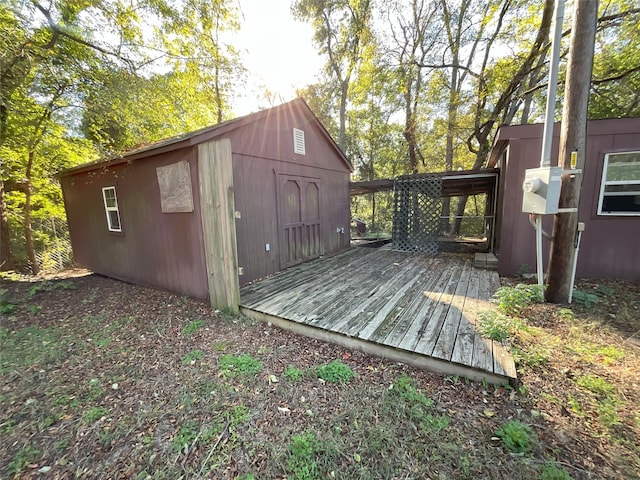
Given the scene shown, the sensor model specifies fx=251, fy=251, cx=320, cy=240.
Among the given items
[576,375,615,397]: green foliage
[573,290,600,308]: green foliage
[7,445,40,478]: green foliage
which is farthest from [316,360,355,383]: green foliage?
[573,290,600,308]: green foliage

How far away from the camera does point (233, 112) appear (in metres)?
12.8

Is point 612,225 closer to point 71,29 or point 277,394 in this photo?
point 277,394

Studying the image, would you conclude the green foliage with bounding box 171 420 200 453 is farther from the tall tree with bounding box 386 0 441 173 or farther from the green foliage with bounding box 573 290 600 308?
the tall tree with bounding box 386 0 441 173

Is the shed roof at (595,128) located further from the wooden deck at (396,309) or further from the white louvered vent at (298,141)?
the white louvered vent at (298,141)

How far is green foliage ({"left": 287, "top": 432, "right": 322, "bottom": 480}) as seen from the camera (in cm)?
151

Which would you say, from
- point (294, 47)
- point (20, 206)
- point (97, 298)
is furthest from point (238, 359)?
point (294, 47)

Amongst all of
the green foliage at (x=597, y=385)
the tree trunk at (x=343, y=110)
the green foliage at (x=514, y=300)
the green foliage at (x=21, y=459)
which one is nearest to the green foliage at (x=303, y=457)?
the green foliage at (x=21, y=459)

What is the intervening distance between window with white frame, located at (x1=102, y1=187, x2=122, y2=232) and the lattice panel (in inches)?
284

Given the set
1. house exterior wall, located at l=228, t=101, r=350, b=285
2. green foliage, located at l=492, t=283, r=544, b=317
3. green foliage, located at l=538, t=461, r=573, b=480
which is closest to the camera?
green foliage, located at l=538, t=461, r=573, b=480

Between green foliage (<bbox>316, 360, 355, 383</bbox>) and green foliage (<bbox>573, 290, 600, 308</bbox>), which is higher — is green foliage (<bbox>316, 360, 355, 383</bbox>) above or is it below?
below

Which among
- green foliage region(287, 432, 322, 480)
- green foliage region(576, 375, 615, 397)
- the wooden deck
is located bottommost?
green foliage region(287, 432, 322, 480)

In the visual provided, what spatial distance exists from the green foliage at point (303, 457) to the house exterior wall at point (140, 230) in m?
3.06

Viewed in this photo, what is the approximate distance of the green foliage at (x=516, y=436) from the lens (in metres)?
1.60

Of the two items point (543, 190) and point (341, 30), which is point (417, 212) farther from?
point (341, 30)
